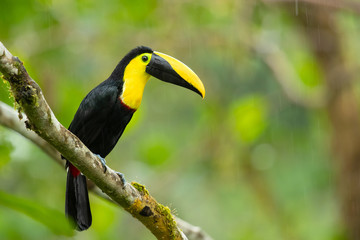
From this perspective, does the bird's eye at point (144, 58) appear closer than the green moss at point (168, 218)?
No

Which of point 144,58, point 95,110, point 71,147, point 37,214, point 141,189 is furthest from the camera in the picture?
point 144,58

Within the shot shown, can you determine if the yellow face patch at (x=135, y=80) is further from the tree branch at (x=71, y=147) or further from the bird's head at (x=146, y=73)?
the tree branch at (x=71, y=147)

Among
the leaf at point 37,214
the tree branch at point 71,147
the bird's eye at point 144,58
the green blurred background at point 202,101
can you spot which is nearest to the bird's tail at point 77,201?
the tree branch at point 71,147

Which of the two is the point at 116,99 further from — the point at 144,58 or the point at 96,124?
the point at 144,58

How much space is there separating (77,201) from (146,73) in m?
0.86

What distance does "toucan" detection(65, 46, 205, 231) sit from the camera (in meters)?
3.29

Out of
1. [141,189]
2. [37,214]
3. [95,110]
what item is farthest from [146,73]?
[37,214]

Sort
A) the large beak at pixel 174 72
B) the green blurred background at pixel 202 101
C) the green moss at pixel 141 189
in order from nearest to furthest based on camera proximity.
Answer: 1. the green moss at pixel 141 189
2. the large beak at pixel 174 72
3. the green blurred background at pixel 202 101

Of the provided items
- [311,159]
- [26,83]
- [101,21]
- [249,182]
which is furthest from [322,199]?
[26,83]

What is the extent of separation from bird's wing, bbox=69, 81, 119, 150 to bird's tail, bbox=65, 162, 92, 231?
0.26 metres

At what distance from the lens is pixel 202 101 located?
773 cm

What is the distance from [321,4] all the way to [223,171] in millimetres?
2147

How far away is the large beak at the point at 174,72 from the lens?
3.26 meters

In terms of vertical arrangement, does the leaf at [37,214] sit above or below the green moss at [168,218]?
above
